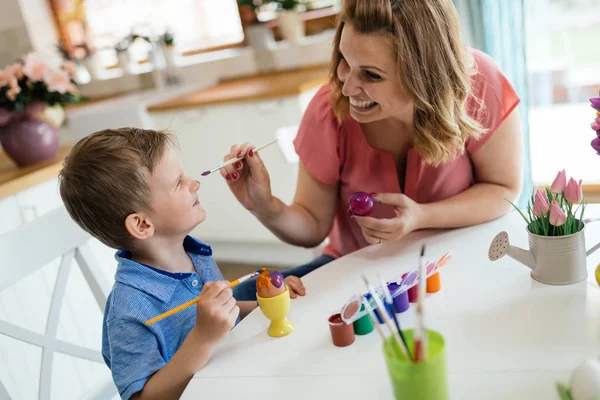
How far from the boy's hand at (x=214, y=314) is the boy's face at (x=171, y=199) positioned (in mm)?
226

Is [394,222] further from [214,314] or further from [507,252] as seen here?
[214,314]

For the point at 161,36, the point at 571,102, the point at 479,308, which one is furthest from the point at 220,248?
the point at 479,308

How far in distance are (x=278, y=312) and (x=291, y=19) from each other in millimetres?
2323

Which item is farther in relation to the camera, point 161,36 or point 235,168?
point 161,36

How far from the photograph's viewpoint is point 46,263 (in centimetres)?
123

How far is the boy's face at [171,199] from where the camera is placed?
1091 millimetres

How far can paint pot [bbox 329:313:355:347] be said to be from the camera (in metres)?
0.89

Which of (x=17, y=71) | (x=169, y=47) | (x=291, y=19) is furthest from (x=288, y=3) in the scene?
(x=17, y=71)

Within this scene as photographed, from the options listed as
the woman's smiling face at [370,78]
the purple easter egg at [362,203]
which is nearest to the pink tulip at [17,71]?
the woman's smiling face at [370,78]

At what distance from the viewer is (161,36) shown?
333 centimetres

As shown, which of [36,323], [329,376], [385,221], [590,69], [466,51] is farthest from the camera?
[590,69]

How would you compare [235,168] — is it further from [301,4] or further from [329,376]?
[301,4]

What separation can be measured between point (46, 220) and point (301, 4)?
2.11 m

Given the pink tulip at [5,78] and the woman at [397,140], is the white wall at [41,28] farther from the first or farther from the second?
the woman at [397,140]
